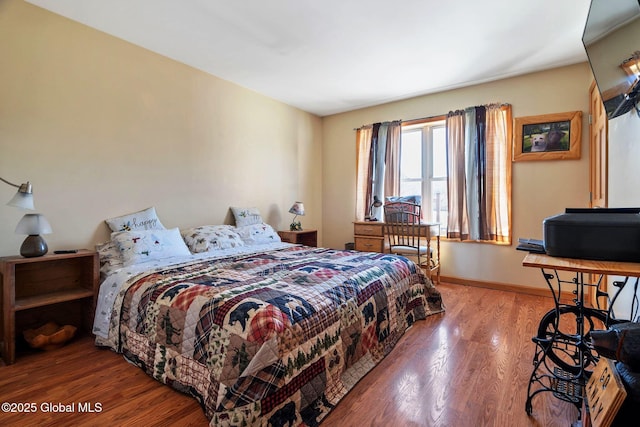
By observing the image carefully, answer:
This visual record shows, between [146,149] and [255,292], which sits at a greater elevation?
[146,149]

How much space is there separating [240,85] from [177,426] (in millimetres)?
3585

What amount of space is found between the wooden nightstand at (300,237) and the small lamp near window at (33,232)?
2.55 meters

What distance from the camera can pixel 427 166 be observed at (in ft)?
13.9

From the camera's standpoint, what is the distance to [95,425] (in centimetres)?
141

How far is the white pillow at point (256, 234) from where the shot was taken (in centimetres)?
339

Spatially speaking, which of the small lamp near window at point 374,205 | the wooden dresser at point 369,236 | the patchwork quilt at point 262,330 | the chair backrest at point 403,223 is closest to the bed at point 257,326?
the patchwork quilt at point 262,330

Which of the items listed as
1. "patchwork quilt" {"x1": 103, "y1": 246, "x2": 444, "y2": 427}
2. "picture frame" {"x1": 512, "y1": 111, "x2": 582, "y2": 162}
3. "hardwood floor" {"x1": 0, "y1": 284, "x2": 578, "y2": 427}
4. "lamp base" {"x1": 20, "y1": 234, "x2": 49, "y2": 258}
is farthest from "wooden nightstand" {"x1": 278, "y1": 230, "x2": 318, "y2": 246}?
"picture frame" {"x1": 512, "y1": 111, "x2": 582, "y2": 162}

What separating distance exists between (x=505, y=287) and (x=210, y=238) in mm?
3454

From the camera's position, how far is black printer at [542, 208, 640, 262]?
1.14 m

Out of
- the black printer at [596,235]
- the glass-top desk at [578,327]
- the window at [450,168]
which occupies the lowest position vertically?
the glass-top desk at [578,327]

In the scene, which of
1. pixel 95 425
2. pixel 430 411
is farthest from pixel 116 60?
pixel 430 411

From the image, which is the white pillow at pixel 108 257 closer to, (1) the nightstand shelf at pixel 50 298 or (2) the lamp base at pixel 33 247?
(1) the nightstand shelf at pixel 50 298

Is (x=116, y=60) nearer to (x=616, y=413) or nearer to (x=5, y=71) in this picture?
(x=5, y=71)

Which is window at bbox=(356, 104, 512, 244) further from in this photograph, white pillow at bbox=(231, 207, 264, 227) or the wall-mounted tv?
the wall-mounted tv
